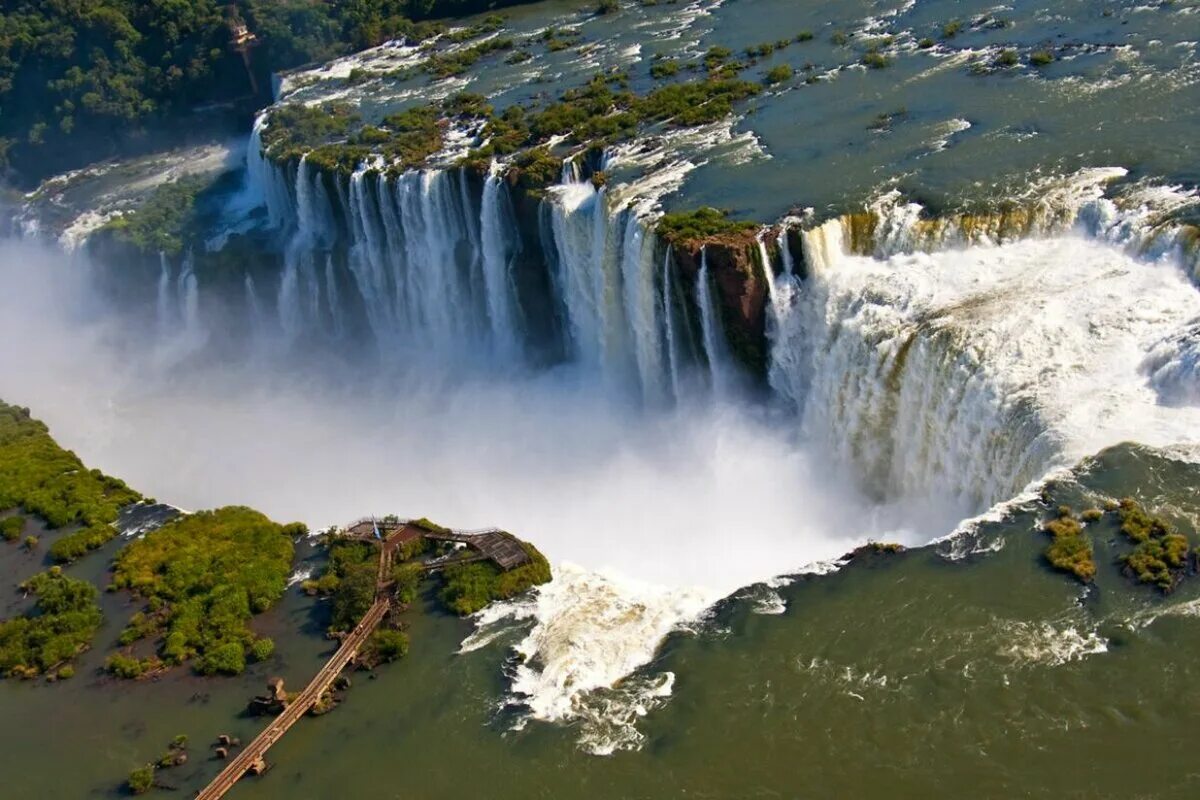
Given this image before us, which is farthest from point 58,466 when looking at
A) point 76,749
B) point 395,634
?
point 395,634

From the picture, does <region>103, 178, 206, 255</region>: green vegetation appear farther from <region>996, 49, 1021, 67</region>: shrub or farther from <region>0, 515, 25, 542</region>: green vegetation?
<region>996, 49, 1021, 67</region>: shrub

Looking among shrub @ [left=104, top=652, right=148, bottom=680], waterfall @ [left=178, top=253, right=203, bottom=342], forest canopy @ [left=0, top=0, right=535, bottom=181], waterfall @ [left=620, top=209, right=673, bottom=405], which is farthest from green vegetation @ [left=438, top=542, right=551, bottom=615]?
forest canopy @ [left=0, top=0, right=535, bottom=181]

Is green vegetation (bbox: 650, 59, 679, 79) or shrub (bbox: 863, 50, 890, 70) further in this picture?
green vegetation (bbox: 650, 59, 679, 79)

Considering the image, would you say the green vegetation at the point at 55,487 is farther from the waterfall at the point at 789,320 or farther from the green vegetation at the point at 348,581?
the waterfall at the point at 789,320

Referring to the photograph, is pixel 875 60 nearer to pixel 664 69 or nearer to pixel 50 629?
pixel 664 69

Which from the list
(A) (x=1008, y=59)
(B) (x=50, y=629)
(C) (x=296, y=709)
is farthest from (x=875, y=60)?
(B) (x=50, y=629)

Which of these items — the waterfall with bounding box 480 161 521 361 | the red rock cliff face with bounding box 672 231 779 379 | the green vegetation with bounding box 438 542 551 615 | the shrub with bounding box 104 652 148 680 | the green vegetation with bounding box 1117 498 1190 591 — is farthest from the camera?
the waterfall with bounding box 480 161 521 361
